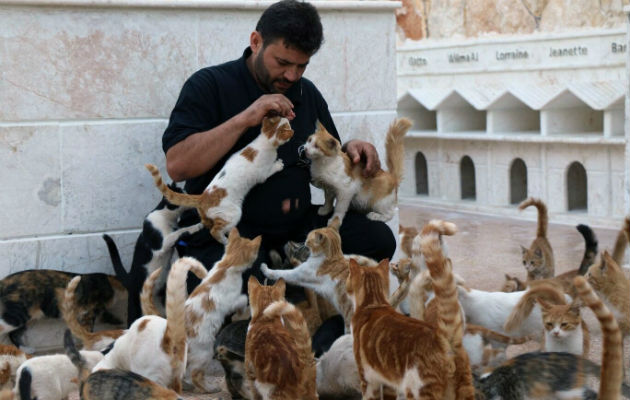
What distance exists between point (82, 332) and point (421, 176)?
623 cm

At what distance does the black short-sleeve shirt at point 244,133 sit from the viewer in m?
3.97

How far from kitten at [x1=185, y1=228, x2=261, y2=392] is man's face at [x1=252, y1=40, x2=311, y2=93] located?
729mm

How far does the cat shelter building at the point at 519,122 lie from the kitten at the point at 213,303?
4.28 meters

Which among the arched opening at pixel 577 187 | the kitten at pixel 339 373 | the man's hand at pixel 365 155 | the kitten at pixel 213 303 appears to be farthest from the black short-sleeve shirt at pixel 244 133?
Answer: the arched opening at pixel 577 187

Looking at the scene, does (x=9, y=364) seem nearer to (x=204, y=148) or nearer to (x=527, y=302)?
(x=204, y=148)

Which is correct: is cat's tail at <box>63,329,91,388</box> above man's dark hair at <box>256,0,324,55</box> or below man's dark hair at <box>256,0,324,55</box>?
below

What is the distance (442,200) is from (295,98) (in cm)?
488

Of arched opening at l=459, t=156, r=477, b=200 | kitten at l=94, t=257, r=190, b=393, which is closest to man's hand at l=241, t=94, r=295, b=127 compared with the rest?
kitten at l=94, t=257, r=190, b=393

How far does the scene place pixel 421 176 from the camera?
9.68 meters

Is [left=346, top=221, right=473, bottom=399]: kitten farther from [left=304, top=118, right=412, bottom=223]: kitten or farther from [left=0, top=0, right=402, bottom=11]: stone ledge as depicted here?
[left=0, top=0, right=402, bottom=11]: stone ledge

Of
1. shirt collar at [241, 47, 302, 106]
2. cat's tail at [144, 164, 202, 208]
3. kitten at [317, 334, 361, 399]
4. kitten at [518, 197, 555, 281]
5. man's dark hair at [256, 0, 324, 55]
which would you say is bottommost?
kitten at [317, 334, 361, 399]

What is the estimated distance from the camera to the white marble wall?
14.0ft

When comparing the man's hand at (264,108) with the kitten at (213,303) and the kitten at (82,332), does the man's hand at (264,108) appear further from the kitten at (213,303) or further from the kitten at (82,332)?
the kitten at (82,332)

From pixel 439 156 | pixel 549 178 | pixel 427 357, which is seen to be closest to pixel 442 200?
pixel 439 156
